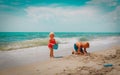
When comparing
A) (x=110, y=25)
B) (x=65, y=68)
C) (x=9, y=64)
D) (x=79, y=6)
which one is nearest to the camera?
(x=65, y=68)

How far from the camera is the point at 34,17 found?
539cm

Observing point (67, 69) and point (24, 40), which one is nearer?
point (67, 69)

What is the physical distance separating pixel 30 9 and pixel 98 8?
6.94 ft

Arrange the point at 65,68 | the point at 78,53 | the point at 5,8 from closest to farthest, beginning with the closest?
the point at 65,68
the point at 78,53
the point at 5,8

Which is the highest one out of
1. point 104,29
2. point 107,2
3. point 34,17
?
point 107,2

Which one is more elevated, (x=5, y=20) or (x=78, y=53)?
(x=5, y=20)

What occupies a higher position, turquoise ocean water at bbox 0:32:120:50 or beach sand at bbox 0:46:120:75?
turquoise ocean water at bbox 0:32:120:50

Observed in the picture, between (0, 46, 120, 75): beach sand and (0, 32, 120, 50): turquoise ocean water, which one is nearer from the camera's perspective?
(0, 46, 120, 75): beach sand

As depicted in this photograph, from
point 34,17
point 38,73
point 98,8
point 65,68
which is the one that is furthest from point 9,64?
point 98,8

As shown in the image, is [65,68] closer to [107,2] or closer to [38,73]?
[38,73]

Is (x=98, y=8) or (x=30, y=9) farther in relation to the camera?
(x=98, y=8)

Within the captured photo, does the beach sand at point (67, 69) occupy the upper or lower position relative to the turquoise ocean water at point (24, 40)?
lower

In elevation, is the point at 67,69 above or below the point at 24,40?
below

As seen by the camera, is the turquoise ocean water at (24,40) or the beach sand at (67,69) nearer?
the beach sand at (67,69)
